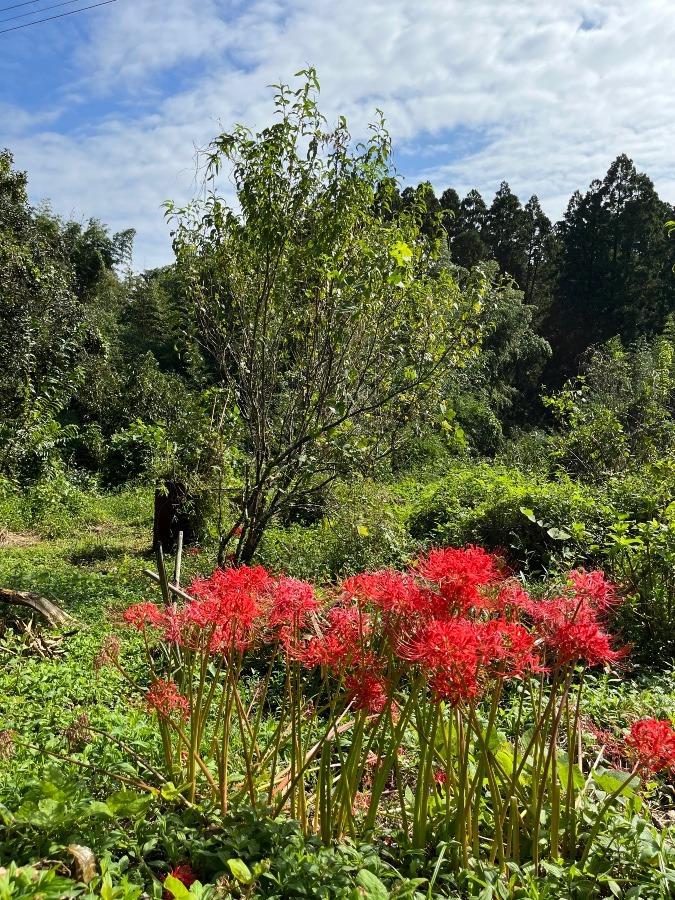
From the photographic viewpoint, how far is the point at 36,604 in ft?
13.8

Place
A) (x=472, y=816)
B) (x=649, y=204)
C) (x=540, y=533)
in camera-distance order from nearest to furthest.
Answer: (x=472, y=816) → (x=540, y=533) → (x=649, y=204)

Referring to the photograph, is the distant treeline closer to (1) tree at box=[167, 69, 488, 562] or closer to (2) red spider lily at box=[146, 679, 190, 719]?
(1) tree at box=[167, 69, 488, 562]

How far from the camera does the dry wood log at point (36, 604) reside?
4188mm

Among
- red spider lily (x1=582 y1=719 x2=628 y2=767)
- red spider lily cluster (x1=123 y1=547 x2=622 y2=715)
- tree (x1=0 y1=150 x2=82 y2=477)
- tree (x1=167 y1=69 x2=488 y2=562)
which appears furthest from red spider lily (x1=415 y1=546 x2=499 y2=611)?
tree (x1=0 y1=150 x2=82 y2=477)

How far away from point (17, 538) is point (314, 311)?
245 inches

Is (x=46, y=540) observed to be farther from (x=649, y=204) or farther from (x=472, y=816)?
(x=649, y=204)

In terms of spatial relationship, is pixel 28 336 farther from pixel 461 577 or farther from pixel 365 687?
pixel 461 577

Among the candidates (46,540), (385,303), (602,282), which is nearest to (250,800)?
(385,303)

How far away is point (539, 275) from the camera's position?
28.1 metres

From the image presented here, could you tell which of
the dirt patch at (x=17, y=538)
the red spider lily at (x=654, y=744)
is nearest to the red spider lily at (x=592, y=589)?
the red spider lily at (x=654, y=744)

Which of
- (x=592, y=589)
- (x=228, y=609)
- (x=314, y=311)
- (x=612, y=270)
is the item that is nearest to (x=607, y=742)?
(x=592, y=589)

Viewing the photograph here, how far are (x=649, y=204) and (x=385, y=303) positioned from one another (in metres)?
26.5

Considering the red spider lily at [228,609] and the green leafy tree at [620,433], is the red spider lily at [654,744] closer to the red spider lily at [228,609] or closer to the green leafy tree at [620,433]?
the red spider lily at [228,609]

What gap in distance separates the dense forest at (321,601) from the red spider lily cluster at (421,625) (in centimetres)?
1
